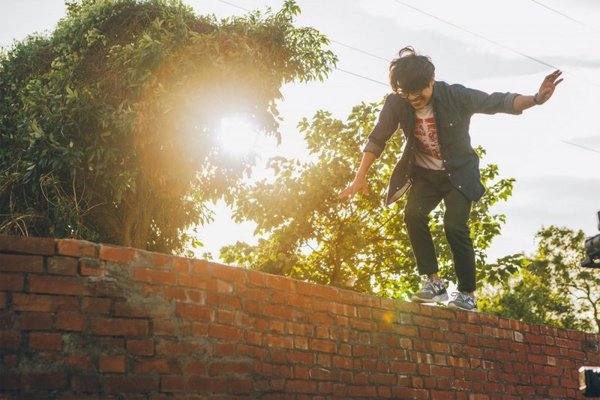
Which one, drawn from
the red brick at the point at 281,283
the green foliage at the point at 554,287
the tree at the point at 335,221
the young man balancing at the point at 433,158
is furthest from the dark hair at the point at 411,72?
the green foliage at the point at 554,287

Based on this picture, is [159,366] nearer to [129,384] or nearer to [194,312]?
[129,384]

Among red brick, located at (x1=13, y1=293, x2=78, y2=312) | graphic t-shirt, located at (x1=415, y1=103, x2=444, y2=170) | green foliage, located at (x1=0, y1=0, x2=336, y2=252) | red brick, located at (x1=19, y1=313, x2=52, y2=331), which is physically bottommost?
red brick, located at (x1=19, y1=313, x2=52, y2=331)

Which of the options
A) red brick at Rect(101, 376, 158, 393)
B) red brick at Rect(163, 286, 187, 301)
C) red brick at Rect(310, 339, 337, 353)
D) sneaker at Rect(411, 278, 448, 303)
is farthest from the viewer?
sneaker at Rect(411, 278, 448, 303)

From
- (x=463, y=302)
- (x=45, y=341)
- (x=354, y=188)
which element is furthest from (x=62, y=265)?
(x=463, y=302)

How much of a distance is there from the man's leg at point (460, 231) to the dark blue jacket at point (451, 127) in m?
0.08

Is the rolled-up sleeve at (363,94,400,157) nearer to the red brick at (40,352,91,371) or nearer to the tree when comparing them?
the red brick at (40,352,91,371)

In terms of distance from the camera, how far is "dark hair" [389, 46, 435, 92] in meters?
5.25

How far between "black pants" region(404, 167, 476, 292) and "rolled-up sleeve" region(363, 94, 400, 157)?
324 mm

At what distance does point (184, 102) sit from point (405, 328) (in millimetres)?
10013

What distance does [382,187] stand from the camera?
1459cm

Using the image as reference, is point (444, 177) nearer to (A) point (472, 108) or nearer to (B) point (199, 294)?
(A) point (472, 108)

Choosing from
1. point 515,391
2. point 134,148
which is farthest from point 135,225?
point 515,391

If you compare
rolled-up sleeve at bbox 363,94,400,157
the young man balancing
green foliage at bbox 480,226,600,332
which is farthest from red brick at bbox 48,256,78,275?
green foliage at bbox 480,226,600,332

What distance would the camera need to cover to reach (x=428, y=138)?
18.2 ft
